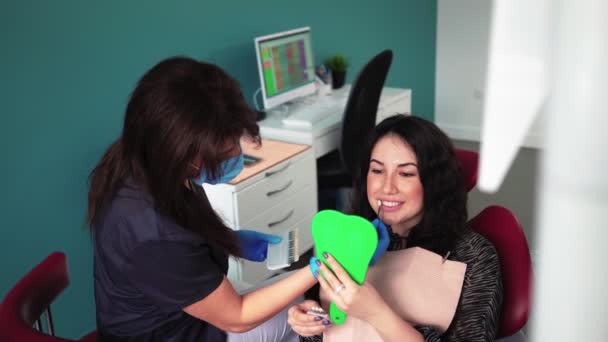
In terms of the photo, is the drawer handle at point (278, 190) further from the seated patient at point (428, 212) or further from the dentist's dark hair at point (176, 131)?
the dentist's dark hair at point (176, 131)

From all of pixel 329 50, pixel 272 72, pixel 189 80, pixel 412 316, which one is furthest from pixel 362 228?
pixel 329 50

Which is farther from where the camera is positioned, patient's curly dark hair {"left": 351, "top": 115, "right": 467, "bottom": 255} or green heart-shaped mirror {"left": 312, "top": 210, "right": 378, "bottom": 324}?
patient's curly dark hair {"left": 351, "top": 115, "right": 467, "bottom": 255}

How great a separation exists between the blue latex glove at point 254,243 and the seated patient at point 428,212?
23 centimetres

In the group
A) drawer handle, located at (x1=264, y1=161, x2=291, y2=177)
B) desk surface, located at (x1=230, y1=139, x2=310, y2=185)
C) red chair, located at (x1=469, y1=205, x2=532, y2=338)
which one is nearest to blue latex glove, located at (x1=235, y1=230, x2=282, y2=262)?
red chair, located at (x1=469, y1=205, x2=532, y2=338)

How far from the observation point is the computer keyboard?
117 inches

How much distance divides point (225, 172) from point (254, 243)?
0.91 ft

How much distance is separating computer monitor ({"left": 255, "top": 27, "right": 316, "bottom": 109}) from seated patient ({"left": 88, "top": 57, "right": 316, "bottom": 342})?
5.56 ft

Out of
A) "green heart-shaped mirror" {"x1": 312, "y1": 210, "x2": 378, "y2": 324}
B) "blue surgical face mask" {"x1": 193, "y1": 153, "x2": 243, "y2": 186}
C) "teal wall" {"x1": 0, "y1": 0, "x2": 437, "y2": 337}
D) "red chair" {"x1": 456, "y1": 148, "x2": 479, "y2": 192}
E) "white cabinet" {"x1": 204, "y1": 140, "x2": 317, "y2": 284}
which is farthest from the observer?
"white cabinet" {"x1": 204, "y1": 140, "x2": 317, "y2": 284}

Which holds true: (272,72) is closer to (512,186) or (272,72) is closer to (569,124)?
(512,186)

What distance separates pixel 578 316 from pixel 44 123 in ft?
7.39

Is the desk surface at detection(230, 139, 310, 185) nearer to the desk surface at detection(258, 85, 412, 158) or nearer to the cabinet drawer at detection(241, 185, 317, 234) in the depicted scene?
the desk surface at detection(258, 85, 412, 158)

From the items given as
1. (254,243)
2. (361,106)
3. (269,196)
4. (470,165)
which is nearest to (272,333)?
(254,243)

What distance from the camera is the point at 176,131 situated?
120 centimetres

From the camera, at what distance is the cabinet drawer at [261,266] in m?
2.58
